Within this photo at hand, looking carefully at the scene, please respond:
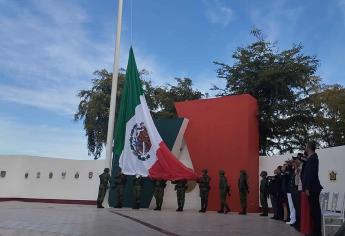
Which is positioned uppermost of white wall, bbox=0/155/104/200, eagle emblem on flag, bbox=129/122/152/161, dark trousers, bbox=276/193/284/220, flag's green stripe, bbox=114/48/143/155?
flag's green stripe, bbox=114/48/143/155

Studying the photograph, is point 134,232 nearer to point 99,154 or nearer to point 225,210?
point 225,210

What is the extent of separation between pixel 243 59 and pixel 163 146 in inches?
411

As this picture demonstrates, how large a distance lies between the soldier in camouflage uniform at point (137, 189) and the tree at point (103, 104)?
12.4m

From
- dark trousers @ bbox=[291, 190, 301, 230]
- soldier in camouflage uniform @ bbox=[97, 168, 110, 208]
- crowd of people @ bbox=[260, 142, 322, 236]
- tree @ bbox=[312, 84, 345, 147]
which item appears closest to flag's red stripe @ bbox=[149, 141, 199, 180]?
soldier in camouflage uniform @ bbox=[97, 168, 110, 208]

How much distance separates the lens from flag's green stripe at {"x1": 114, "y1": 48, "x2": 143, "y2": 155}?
53.7ft

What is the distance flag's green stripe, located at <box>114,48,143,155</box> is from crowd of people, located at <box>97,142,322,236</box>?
Result: 49.7 inches

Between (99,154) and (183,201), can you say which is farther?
(99,154)

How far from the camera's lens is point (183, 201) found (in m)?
16.0

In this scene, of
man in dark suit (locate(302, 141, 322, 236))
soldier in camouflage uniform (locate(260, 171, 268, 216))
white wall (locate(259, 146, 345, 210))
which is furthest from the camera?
soldier in camouflage uniform (locate(260, 171, 268, 216))

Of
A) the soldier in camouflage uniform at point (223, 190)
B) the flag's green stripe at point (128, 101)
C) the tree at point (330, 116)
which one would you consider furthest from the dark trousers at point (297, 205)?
the tree at point (330, 116)

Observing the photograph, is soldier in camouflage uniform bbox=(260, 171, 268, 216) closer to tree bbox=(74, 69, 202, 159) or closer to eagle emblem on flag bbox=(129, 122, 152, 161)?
eagle emblem on flag bbox=(129, 122, 152, 161)

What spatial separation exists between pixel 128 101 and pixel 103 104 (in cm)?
1348

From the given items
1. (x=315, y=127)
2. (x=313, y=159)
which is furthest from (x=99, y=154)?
A: (x=313, y=159)

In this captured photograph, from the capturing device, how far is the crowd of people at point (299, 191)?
710cm
